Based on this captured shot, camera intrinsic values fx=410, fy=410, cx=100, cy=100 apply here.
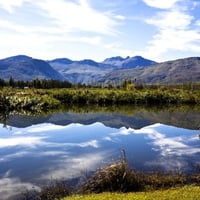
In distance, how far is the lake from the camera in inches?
1046

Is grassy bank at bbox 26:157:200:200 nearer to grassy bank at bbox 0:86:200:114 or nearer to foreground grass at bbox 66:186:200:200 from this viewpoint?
foreground grass at bbox 66:186:200:200

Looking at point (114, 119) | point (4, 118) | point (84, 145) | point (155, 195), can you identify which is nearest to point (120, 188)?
point (155, 195)

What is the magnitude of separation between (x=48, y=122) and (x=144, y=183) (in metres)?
35.7

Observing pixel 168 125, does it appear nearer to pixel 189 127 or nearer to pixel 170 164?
pixel 189 127

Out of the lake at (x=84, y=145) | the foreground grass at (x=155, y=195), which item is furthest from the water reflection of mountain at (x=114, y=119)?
the foreground grass at (x=155, y=195)

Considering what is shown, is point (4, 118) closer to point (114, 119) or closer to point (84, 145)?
point (114, 119)

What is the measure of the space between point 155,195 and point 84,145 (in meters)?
20.4

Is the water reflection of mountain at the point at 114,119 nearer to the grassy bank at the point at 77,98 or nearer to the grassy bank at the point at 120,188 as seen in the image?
the grassy bank at the point at 77,98

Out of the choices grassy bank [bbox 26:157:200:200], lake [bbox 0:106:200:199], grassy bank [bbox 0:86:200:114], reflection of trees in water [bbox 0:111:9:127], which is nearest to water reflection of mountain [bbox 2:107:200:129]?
lake [bbox 0:106:200:199]

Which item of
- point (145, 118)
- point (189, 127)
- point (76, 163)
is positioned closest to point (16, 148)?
point (76, 163)

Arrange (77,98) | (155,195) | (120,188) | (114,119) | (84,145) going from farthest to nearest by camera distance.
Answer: (77,98)
(114,119)
(84,145)
(120,188)
(155,195)

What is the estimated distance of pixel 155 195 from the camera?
59.1 feet

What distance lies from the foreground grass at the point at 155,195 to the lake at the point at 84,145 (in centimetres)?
476

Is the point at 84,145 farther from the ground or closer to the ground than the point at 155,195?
closer to the ground
